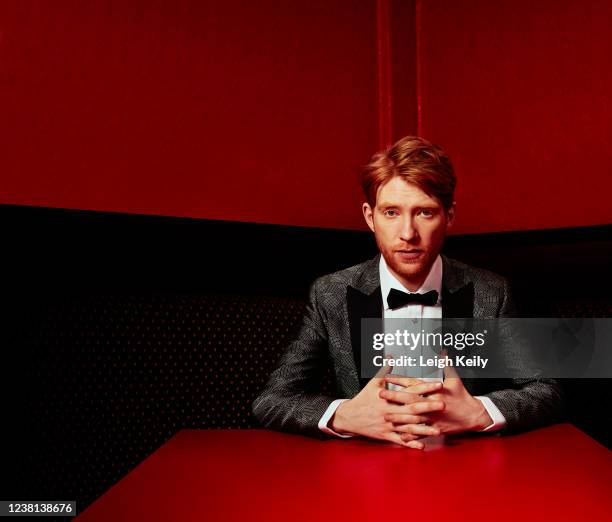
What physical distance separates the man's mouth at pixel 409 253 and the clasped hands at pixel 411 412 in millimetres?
349

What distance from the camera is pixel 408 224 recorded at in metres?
1.59

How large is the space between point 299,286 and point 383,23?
1248 millimetres

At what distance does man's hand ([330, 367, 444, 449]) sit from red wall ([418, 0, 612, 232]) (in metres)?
1.25

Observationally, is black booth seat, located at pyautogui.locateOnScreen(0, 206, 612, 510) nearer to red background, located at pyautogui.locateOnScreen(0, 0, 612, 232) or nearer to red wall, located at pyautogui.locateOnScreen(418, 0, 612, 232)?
red background, located at pyautogui.locateOnScreen(0, 0, 612, 232)

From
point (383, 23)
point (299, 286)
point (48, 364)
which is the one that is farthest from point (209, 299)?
point (383, 23)

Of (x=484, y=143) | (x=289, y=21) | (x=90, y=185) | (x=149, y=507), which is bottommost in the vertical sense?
(x=149, y=507)

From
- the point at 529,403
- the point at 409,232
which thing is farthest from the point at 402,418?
the point at 409,232

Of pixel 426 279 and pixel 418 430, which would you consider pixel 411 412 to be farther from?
pixel 426 279

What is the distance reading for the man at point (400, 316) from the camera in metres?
1.37

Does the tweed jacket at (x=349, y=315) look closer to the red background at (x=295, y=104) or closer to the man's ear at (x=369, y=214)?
the man's ear at (x=369, y=214)

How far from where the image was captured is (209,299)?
2.09 metres

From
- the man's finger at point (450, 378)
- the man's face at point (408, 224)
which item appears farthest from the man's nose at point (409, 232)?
the man's finger at point (450, 378)

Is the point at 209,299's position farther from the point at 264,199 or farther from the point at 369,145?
the point at 369,145

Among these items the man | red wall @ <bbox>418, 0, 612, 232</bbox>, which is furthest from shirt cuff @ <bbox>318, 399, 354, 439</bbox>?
red wall @ <bbox>418, 0, 612, 232</bbox>
